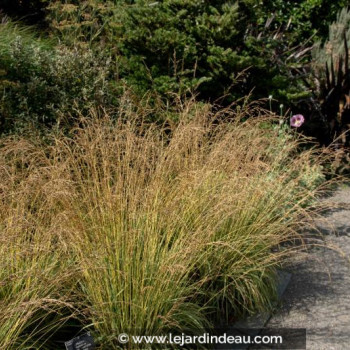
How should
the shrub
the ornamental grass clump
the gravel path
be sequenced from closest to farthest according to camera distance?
the ornamental grass clump
the gravel path
the shrub

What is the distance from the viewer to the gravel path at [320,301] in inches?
131

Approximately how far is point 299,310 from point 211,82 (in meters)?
3.04

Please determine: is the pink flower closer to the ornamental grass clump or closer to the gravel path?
the gravel path

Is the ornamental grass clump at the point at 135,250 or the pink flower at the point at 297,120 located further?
the pink flower at the point at 297,120

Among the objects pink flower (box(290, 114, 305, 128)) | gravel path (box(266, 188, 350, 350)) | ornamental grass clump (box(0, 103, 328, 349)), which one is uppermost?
ornamental grass clump (box(0, 103, 328, 349))

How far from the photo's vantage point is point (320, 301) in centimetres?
369

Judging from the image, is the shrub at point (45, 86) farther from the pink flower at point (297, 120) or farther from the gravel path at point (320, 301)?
the gravel path at point (320, 301)

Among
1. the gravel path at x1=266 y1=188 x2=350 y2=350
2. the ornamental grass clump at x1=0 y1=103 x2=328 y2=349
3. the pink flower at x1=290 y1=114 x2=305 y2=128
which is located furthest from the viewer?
the pink flower at x1=290 y1=114 x2=305 y2=128

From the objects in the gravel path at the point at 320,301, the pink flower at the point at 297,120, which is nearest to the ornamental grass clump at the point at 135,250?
the gravel path at the point at 320,301

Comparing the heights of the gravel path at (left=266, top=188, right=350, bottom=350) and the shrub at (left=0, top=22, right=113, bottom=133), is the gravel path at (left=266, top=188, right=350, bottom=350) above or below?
below

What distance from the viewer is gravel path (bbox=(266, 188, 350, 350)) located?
3.34 metres

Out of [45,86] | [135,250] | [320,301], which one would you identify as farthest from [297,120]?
[135,250]

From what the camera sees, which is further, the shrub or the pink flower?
the pink flower

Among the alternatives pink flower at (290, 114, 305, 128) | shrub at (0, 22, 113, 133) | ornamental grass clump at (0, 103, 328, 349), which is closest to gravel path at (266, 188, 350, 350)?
ornamental grass clump at (0, 103, 328, 349)
